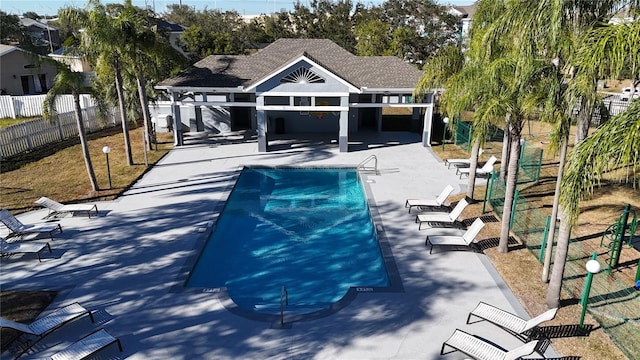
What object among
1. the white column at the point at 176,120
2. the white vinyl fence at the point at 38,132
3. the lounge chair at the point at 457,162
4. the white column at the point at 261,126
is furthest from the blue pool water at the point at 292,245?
the white vinyl fence at the point at 38,132

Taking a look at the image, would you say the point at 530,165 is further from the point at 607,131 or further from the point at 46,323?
the point at 46,323

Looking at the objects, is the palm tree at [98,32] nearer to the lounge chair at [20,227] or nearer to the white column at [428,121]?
the lounge chair at [20,227]

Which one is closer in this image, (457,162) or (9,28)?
(457,162)

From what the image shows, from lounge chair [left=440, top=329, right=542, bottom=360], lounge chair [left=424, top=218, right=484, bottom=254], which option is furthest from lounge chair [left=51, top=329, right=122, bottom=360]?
lounge chair [left=424, top=218, right=484, bottom=254]

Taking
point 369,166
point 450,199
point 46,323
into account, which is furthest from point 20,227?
point 450,199

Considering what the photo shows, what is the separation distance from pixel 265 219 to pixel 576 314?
34.6 ft

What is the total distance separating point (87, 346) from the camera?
884 centimetres

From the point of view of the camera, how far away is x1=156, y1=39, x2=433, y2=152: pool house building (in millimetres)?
23453

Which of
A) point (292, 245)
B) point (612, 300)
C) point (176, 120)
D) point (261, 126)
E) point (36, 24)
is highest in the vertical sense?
point (36, 24)

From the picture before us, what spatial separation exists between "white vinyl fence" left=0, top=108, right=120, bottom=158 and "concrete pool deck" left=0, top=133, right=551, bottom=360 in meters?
7.09

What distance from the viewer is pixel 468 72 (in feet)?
44.5

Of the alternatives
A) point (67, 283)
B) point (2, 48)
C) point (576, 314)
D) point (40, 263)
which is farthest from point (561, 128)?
point (2, 48)

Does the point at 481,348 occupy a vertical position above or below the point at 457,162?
below

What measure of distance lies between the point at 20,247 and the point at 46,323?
449 cm
